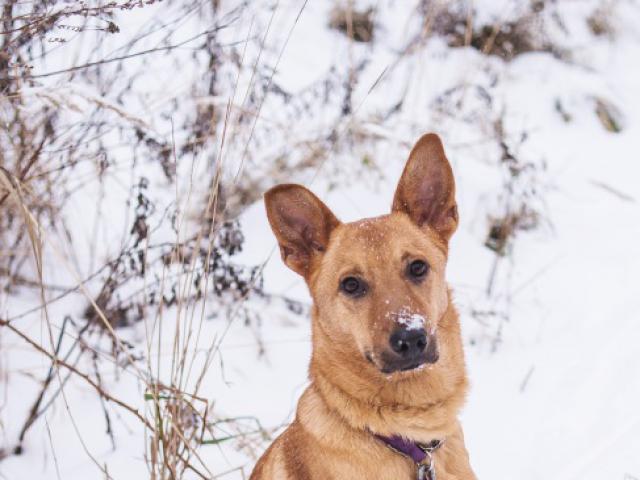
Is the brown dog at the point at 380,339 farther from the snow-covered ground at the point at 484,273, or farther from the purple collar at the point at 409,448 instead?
the snow-covered ground at the point at 484,273

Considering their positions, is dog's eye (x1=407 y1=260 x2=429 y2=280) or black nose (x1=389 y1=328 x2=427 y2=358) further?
dog's eye (x1=407 y1=260 x2=429 y2=280)

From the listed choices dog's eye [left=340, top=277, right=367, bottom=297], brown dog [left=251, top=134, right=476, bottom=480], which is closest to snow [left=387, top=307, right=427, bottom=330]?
brown dog [left=251, top=134, right=476, bottom=480]

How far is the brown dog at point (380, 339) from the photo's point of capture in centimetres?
237

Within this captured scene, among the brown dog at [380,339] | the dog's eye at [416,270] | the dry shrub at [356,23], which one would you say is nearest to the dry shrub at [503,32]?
the dry shrub at [356,23]

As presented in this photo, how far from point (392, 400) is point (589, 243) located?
310 cm

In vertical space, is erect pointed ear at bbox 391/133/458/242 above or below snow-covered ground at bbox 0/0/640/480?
above

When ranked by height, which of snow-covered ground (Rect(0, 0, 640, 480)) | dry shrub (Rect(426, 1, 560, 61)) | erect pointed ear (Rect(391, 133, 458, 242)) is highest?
dry shrub (Rect(426, 1, 560, 61))

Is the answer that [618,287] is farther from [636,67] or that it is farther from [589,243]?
[636,67]

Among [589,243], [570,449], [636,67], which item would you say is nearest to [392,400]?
[570,449]

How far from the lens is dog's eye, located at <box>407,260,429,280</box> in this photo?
257cm

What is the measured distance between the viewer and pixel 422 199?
2.72 meters

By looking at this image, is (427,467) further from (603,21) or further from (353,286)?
(603,21)

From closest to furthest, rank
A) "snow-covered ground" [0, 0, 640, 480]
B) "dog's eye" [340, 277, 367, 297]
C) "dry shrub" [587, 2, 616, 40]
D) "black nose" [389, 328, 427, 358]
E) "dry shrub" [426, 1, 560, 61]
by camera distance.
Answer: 1. "black nose" [389, 328, 427, 358]
2. "dog's eye" [340, 277, 367, 297]
3. "snow-covered ground" [0, 0, 640, 480]
4. "dry shrub" [426, 1, 560, 61]
5. "dry shrub" [587, 2, 616, 40]

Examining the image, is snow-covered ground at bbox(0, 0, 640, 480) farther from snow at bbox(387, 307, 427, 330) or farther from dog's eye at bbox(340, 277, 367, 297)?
snow at bbox(387, 307, 427, 330)
